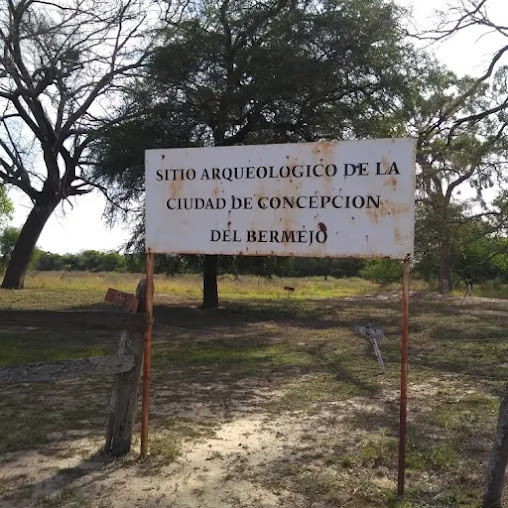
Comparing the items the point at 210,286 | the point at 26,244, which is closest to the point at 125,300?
the point at 210,286

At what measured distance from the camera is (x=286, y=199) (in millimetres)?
4523

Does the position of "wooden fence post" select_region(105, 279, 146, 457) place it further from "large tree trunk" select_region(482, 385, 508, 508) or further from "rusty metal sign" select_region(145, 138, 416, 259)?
"large tree trunk" select_region(482, 385, 508, 508)

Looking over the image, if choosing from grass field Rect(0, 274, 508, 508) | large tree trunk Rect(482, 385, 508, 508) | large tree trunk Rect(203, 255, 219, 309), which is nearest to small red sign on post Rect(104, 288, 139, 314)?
grass field Rect(0, 274, 508, 508)

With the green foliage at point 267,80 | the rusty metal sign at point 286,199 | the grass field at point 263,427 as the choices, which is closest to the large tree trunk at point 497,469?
the grass field at point 263,427

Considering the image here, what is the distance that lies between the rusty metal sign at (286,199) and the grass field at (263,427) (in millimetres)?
1605

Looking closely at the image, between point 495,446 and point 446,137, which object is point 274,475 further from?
point 446,137

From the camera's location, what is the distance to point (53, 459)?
4.76 metres

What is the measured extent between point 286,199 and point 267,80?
11956 mm

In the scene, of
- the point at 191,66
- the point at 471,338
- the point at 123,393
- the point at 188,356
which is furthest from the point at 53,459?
the point at 191,66

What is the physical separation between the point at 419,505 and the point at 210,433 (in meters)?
2.12

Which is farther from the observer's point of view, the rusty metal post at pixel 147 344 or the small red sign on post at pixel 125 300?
the small red sign on post at pixel 125 300

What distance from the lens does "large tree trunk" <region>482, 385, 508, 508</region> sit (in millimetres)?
3818

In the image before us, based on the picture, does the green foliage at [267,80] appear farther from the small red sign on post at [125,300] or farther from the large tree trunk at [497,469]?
the large tree trunk at [497,469]

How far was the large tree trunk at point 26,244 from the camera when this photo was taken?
77.4 ft
